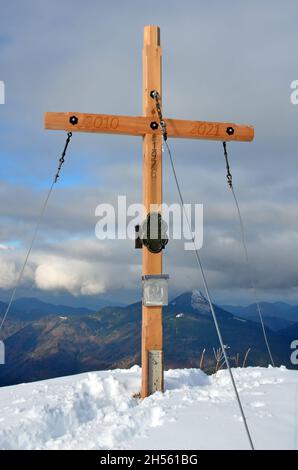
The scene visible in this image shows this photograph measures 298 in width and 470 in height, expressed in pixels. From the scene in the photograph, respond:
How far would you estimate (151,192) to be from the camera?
7992 millimetres

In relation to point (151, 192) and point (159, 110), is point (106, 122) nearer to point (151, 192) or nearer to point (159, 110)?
point (159, 110)

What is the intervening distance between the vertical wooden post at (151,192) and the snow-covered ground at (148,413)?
485 millimetres

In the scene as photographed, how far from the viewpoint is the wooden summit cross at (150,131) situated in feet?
25.9


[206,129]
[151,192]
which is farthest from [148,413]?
[206,129]

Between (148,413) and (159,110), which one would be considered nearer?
(148,413)

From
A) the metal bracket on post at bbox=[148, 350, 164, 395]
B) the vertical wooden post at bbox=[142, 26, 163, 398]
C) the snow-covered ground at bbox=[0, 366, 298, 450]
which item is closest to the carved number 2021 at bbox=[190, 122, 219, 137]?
the vertical wooden post at bbox=[142, 26, 163, 398]

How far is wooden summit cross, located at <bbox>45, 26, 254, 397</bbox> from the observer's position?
7.88 meters

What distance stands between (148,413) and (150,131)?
170 inches

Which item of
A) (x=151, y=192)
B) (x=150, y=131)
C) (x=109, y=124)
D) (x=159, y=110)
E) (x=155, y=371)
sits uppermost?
(x=159, y=110)

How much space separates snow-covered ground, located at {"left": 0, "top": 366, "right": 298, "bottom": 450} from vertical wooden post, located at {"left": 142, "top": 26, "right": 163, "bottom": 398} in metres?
0.48

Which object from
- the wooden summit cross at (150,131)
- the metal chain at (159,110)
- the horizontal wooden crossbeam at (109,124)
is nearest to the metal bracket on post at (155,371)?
the wooden summit cross at (150,131)

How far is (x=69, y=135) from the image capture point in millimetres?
8250

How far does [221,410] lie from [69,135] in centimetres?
486
